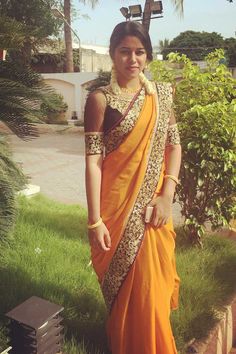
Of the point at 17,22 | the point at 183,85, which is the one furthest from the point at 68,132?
the point at 17,22

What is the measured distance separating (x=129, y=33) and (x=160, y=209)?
2.33 feet

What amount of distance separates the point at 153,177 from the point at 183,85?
1.50m

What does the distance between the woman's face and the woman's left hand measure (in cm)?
51

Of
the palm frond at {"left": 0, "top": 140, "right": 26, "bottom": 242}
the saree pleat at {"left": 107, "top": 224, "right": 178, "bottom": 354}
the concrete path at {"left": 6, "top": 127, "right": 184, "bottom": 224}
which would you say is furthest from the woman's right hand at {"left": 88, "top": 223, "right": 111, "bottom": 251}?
the concrete path at {"left": 6, "top": 127, "right": 184, "bottom": 224}

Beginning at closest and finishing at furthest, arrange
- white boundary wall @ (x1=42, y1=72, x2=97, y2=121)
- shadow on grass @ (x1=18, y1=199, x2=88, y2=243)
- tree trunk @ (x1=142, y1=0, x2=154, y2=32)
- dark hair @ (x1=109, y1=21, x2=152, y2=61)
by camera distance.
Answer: dark hair @ (x1=109, y1=21, x2=152, y2=61) < shadow on grass @ (x1=18, y1=199, x2=88, y2=243) < tree trunk @ (x1=142, y1=0, x2=154, y2=32) < white boundary wall @ (x1=42, y1=72, x2=97, y2=121)

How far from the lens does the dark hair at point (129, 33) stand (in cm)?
146

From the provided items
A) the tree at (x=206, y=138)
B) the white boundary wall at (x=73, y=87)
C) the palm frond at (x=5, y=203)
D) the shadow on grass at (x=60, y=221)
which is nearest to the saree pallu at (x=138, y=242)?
the palm frond at (x=5, y=203)

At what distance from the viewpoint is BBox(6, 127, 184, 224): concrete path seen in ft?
17.5

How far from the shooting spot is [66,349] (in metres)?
1.86

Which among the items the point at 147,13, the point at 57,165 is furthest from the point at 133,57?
the point at 147,13

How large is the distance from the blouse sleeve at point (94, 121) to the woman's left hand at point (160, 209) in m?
0.33

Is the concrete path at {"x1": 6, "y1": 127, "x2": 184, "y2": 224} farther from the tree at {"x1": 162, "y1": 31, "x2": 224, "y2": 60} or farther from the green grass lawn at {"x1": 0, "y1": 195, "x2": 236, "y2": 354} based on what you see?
the tree at {"x1": 162, "y1": 31, "x2": 224, "y2": 60}

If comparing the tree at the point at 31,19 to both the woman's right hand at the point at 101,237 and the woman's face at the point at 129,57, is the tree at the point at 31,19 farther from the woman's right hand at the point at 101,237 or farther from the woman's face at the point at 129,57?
the woman's right hand at the point at 101,237

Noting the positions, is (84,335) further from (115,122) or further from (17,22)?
(17,22)
